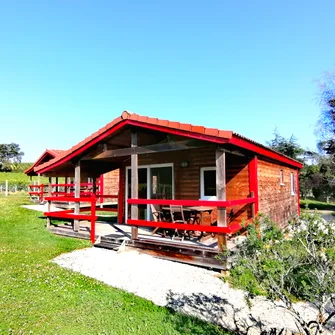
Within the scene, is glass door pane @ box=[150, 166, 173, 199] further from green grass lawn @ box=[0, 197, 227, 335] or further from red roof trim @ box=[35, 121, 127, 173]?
green grass lawn @ box=[0, 197, 227, 335]

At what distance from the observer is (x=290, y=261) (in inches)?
110

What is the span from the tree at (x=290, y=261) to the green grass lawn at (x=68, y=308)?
1102 mm

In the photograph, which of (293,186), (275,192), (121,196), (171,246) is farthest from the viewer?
(293,186)

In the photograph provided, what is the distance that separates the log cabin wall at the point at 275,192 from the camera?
28.6ft

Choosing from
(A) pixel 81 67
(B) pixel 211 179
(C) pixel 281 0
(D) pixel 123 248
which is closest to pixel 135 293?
Result: (D) pixel 123 248

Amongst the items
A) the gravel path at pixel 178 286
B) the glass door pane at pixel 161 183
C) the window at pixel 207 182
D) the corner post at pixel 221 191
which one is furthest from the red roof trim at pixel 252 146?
the glass door pane at pixel 161 183

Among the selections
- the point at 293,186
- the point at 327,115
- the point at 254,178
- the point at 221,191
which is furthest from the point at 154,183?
the point at 327,115

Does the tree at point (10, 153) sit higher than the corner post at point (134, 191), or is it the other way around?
the tree at point (10, 153)

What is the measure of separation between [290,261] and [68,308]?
129 inches

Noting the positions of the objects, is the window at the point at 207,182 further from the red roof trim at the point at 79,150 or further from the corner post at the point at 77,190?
the corner post at the point at 77,190

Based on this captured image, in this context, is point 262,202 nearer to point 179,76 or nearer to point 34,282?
point 34,282

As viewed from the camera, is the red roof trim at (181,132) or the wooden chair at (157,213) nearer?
the red roof trim at (181,132)

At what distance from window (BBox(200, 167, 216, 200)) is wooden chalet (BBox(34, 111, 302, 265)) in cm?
3

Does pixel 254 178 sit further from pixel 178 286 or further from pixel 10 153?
pixel 10 153
